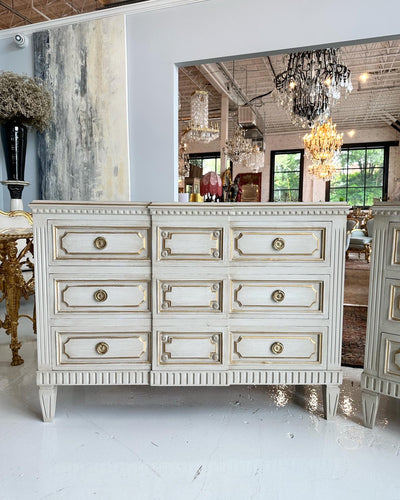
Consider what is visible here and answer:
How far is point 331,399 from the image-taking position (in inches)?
61.1

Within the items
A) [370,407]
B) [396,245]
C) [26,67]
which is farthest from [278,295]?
[26,67]

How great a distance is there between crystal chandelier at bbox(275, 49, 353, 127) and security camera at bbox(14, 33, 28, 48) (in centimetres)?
323

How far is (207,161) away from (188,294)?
12.3 metres

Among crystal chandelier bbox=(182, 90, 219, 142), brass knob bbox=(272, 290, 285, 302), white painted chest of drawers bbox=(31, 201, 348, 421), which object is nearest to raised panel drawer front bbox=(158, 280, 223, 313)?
white painted chest of drawers bbox=(31, 201, 348, 421)

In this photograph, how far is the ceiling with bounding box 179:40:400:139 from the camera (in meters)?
6.49

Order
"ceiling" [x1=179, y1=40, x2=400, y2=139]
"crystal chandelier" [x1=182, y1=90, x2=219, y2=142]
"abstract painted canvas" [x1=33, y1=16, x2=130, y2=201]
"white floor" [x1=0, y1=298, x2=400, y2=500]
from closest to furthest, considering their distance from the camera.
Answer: "white floor" [x1=0, y1=298, x2=400, y2=500] < "abstract painted canvas" [x1=33, y1=16, x2=130, y2=201] < "crystal chandelier" [x1=182, y1=90, x2=219, y2=142] < "ceiling" [x1=179, y1=40, x2=400, y2=139]

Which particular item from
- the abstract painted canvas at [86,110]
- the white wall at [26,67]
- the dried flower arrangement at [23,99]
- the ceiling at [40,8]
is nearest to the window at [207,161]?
the ceiling at [40,8]

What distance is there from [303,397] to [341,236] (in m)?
0.90

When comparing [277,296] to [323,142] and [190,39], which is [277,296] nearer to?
[190,39]

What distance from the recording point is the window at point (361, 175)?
1130 cm

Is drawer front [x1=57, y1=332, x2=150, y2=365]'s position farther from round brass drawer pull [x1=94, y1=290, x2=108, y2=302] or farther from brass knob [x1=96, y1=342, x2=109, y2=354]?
round brass drawer pull [x1=94, y1=290, x2=108, y2=302]

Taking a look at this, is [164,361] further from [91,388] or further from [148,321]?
[91,388]

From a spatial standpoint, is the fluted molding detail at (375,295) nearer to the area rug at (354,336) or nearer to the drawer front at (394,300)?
the drawer front at (394,300)

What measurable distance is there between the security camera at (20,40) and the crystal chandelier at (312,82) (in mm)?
3230
